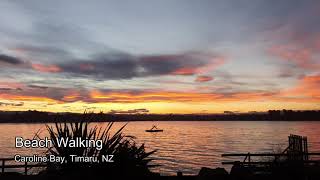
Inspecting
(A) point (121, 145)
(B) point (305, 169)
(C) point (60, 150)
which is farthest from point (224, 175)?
(C) point (60, 150)

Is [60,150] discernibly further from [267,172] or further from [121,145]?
[267,172]

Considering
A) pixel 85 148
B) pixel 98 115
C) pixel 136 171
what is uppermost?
pixel 98 115

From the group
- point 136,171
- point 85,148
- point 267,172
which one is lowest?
point 267,172

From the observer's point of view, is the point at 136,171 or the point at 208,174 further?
the point at 208,174

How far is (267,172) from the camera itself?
594 inches

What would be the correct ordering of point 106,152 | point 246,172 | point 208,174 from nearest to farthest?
point 106,152, point 208,174, point 246,172

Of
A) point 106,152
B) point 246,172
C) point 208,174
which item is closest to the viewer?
point 106,152

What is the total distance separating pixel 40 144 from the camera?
9039 millimetres

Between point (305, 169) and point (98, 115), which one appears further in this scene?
point (305, 169)

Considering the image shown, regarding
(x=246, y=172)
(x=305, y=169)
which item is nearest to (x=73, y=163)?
(x=246, y=172)

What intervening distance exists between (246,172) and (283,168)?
186 cm

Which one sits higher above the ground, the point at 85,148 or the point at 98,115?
the point at 98,115

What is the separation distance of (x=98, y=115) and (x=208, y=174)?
5269 millimetres

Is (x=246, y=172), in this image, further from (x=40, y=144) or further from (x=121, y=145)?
(x=40, y=144)
